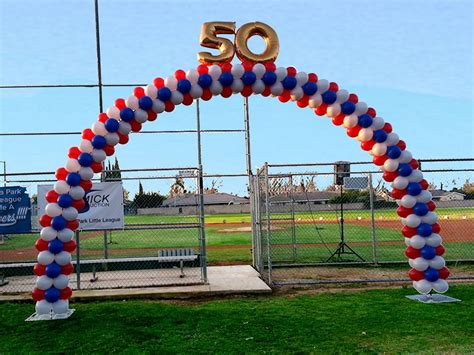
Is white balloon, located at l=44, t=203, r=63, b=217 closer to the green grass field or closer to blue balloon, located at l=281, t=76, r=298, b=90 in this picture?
the green grass field

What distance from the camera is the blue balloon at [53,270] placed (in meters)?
7.18

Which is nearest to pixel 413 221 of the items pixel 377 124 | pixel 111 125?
pixel 377 124

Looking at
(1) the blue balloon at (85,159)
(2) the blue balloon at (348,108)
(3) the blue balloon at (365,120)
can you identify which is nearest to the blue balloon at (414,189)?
(3) the blue balloon at (365,120)

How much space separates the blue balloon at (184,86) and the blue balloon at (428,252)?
4.58 m

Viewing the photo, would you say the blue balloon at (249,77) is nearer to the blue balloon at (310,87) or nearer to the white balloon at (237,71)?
the white balloon at (237,71)

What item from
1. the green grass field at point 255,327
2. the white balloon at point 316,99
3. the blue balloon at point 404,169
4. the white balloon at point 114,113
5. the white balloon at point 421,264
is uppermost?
the white balloon at point 316,99

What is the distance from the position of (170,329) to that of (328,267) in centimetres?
655

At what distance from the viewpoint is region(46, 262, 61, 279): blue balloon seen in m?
7.18

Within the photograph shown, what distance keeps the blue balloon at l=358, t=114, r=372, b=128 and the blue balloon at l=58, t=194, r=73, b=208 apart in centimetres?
480

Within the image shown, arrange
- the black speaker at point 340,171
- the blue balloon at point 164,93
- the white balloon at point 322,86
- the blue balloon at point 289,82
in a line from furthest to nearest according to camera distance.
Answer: the black speaker at point 340,171 → the white balloon at point 322,86 → the blue balloon at point 289,82 → the blue balloon at point 164,93

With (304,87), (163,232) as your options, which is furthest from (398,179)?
(163,232)

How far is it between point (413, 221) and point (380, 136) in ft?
4.85

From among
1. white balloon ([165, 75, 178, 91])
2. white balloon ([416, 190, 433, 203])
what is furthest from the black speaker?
white balloon ([165, 75, 178, 91])

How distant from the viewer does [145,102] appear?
7738mm
